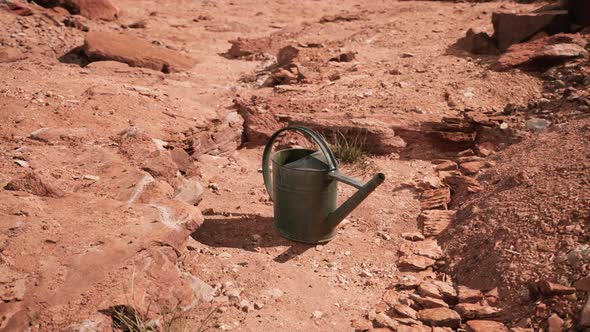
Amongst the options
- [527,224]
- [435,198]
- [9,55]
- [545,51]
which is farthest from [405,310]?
[9,55]

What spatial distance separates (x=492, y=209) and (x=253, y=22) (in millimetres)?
7732

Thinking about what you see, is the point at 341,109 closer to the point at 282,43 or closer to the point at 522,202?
the point at 522,202

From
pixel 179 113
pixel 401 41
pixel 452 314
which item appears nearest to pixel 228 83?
pixel 179 113

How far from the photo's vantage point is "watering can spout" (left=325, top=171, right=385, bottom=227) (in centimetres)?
299

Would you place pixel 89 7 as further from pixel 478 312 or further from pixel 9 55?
pixel 478 312

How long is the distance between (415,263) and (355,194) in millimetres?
568

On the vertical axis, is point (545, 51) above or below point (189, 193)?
above

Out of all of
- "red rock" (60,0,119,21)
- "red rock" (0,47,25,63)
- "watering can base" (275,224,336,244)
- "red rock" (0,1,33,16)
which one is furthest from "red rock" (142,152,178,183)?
"red rock" (60,0,119,21)

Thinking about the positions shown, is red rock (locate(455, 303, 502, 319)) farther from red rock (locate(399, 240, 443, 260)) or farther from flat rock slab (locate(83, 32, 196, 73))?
flat rock slab (locate(83, 32, 196, 73))

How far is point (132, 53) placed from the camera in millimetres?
6840

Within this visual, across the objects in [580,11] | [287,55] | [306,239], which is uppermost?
[580,11]

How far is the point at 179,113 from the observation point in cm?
498

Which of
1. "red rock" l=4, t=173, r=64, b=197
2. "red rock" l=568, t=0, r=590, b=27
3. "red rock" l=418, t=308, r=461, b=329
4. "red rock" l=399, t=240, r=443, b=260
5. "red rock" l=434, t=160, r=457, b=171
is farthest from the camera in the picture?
"red rock" l=568, t=0, r=590, b=27

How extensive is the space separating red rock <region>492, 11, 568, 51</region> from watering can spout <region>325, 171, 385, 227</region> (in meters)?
4.28
